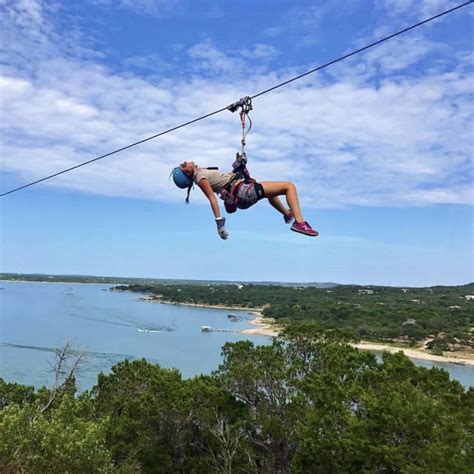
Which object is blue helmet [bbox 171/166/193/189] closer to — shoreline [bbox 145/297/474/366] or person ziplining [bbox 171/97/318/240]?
person ziplining [bbox 171/97/318/240]

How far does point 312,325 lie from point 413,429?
22.8 feet

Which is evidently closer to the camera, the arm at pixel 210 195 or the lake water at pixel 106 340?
the arm at pixel 210 195

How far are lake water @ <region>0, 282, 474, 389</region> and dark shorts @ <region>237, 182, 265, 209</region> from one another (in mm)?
17950

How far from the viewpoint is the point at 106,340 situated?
42281mm

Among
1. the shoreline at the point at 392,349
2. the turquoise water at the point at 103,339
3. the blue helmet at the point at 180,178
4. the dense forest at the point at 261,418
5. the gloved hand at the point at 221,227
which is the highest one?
the blue helmet at the point at 180,178

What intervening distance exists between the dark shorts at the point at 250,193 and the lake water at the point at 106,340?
17950 millimetres

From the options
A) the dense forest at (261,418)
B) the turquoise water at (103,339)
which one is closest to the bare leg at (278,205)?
the dense forest at (261,418)

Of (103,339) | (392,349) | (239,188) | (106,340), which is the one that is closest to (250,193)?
(239,188)

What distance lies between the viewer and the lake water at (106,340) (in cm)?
3084

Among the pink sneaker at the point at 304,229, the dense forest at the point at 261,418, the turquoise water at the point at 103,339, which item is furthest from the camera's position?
the turquoise water at the point at 103,339

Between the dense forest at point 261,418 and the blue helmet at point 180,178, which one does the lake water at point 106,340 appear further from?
the blue helmet at point 180,178

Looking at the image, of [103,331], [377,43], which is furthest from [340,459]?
[103,331]

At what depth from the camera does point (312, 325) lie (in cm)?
1681

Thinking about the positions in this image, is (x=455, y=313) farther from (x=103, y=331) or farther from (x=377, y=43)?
(x=377, y=43)
